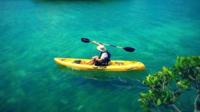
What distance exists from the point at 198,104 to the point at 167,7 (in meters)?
23.3

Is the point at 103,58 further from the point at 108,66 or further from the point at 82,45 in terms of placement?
the point at 82,45

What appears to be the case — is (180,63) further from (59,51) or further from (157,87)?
(59,51)

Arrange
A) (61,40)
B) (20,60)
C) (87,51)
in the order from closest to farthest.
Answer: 1. (20,60)
2. (87,51)
3. (61,40)

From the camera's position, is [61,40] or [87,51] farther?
[61,40]

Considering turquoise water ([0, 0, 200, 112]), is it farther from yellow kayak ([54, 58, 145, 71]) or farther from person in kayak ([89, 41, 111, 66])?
person in kayak ([89, 41, 111, 66])

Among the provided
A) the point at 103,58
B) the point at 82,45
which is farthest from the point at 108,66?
the point at 82,45

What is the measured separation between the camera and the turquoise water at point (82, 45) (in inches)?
571

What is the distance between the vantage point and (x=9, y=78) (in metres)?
16.6

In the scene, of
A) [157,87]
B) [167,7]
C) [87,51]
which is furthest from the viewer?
[167,7]

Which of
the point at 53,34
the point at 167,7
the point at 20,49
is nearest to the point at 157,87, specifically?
the point at 20,49

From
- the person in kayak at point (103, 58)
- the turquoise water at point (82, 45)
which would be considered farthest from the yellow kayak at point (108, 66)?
the turquoise water at point (82, 45)

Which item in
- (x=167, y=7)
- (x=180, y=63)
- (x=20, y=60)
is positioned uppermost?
(x=180, y=63)

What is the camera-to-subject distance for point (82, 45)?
2205 centimetres

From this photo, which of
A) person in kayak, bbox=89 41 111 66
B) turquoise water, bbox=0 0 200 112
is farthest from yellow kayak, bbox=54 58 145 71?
turquoise water, bbox=0 0 200 112
